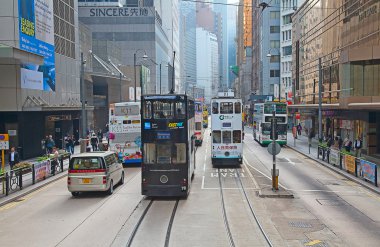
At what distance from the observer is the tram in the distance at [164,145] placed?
1820 cm

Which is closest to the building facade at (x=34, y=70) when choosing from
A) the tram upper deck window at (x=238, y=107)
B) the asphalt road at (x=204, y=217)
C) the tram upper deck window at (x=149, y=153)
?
the asphalt road at (x=204, y=217)

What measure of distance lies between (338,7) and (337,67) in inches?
212

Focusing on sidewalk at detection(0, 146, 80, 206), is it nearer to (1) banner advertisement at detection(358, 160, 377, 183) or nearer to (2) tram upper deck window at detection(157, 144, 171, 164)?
(2) tram upper deck window at detection(157, 144, 171, 164)

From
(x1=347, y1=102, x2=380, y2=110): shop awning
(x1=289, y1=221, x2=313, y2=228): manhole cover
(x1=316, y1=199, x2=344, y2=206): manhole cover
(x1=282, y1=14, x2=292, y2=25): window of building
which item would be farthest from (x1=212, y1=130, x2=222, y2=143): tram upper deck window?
(x1=282, y1=14, x2=292, y2=25): window of building

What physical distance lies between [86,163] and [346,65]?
24.6 metres

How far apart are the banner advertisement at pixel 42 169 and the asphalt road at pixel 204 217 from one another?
807 mm

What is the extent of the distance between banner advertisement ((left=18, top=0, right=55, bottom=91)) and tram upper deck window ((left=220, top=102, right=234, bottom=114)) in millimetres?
14108

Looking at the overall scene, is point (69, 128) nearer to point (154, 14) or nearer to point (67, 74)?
point (67, 74)

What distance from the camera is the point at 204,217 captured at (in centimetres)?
1548

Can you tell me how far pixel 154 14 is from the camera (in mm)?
99500

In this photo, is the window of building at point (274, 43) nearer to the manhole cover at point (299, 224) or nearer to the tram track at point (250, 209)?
the tram track at point (250, 209)

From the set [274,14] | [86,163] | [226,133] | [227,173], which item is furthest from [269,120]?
[274,14]

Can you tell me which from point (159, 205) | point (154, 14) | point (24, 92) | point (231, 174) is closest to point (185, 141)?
point (159, 205)

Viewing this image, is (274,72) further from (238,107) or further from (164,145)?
(164,145)
